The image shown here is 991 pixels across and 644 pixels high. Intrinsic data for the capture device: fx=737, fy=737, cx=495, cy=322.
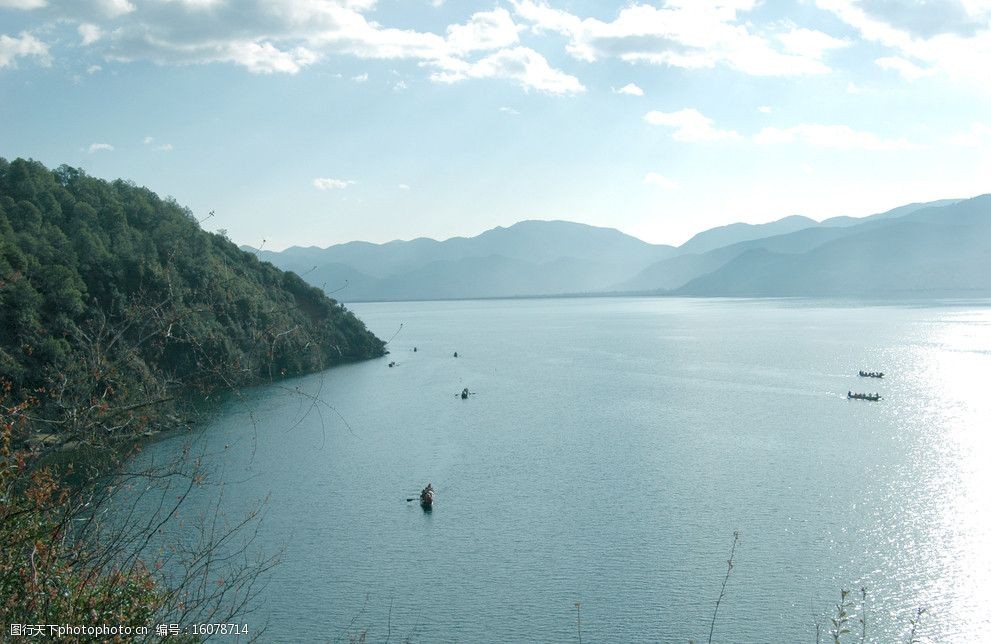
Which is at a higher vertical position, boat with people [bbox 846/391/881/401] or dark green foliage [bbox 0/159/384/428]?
dark green foliage [bbox 0/159/384/428]

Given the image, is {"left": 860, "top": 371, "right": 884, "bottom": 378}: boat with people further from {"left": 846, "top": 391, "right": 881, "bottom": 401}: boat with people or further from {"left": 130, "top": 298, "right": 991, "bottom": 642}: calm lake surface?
{"left": 846, "top": 391, "right": 881, "bottom": 401}: boat with people

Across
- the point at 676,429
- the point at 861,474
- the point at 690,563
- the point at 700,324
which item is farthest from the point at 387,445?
the point at 700,324

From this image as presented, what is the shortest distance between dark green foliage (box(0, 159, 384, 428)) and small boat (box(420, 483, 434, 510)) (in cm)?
524

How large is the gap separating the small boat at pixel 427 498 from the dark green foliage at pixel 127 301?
5239mm

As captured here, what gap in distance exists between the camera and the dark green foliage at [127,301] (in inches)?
179

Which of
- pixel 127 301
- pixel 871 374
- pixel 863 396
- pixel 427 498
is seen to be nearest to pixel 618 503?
pixel 427 498

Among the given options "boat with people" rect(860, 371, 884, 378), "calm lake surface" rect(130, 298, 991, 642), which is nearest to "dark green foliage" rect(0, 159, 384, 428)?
"calm lake surface" rect(130, 298, 991, 642)

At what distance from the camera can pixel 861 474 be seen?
25812 mm

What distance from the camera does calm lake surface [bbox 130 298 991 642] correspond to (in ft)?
52.5

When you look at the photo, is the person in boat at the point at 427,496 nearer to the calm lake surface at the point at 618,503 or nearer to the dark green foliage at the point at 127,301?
the calm lake surface at the point at 618,503

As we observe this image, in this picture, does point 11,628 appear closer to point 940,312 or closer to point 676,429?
point 676,429

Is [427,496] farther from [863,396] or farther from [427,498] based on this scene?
[863,396]

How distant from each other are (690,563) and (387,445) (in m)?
→ 16.1

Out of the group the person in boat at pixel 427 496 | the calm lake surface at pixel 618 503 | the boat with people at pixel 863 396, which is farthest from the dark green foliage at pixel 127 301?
the boat with people at pixel 863 396
